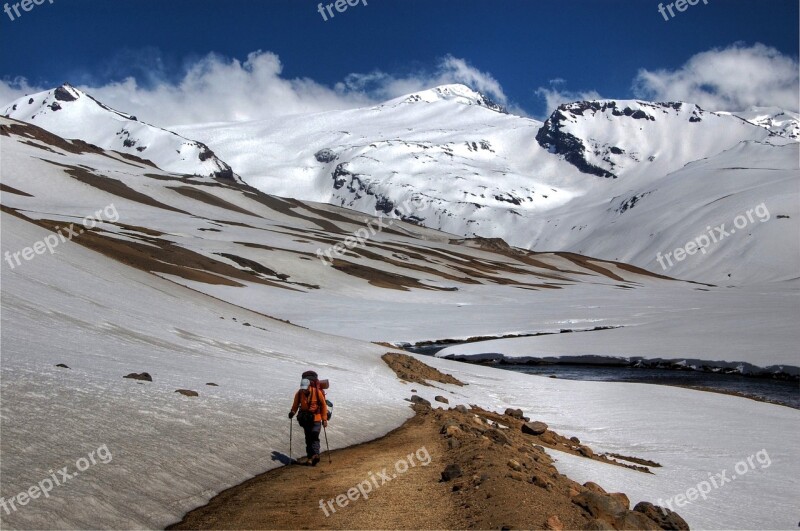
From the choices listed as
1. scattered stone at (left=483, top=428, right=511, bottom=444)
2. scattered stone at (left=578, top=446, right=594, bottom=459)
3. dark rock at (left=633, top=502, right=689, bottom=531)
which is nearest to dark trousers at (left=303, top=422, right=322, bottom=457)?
scattered stone at (left=483, top=428, right=511, bottom=444)

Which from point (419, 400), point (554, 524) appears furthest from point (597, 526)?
point (419, 400)

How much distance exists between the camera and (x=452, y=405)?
82.3 feet

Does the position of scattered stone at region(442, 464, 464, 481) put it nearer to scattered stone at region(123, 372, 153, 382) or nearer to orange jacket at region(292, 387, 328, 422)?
orange jacket at region(292, 387, 328, 422)

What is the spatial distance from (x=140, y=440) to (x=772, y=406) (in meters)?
27.8

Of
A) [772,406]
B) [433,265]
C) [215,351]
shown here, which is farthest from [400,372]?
[433,265]

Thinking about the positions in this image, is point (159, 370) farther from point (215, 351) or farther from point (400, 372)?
point (400, 372)

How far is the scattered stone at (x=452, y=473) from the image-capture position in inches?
462

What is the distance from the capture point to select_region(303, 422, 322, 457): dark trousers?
44.5 feet

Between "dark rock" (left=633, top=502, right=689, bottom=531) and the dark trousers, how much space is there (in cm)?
624

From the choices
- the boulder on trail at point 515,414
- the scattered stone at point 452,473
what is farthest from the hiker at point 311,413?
the boulder on trail at point 515,414

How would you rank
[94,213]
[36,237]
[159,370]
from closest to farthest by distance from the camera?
[159,370]
[36,237]
[94,213]

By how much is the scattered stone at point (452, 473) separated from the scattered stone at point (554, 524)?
261cm

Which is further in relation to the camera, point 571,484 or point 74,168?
point 74,168

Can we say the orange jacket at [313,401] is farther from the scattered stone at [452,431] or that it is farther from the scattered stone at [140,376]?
the scattered stone at [140,376]
